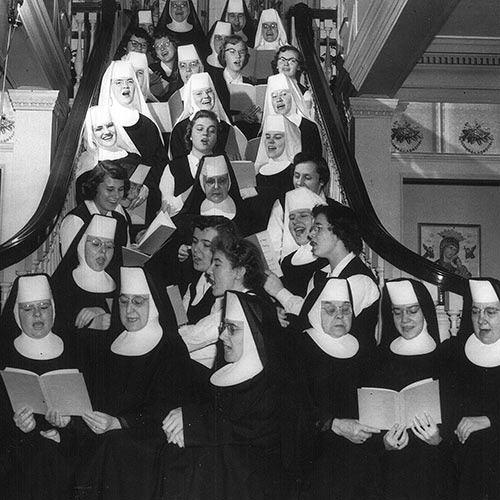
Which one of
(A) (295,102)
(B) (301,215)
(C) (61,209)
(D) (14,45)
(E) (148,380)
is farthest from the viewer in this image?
(A) (295,102)

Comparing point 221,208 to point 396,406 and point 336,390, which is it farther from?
point 396,406

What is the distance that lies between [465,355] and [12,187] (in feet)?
13.7

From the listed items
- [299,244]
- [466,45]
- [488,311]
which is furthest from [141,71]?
[488,311]

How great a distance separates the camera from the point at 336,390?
4852 millimetres

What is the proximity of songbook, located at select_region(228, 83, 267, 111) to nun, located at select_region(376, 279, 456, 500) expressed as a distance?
3332 mm

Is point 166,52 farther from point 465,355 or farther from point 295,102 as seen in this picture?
point 465,355

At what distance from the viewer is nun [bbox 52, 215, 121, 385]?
4.92 meters

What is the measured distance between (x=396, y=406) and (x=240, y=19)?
574 cm

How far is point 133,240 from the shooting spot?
20.2ft

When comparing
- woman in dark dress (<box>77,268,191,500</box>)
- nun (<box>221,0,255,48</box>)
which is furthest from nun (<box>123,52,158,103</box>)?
woman in dark dress (<box>77,268,191,500</box>)

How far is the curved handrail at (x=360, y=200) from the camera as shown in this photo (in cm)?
504

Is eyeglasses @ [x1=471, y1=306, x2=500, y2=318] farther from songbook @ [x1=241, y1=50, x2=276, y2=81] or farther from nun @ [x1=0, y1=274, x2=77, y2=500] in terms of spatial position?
songbook @ [x1=241, y1=50, x2=276, y2=81]

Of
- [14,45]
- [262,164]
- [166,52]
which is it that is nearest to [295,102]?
[262,164]

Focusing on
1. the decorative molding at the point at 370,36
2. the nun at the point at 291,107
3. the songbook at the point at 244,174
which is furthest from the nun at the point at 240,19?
the songbook at the point at 244,174
